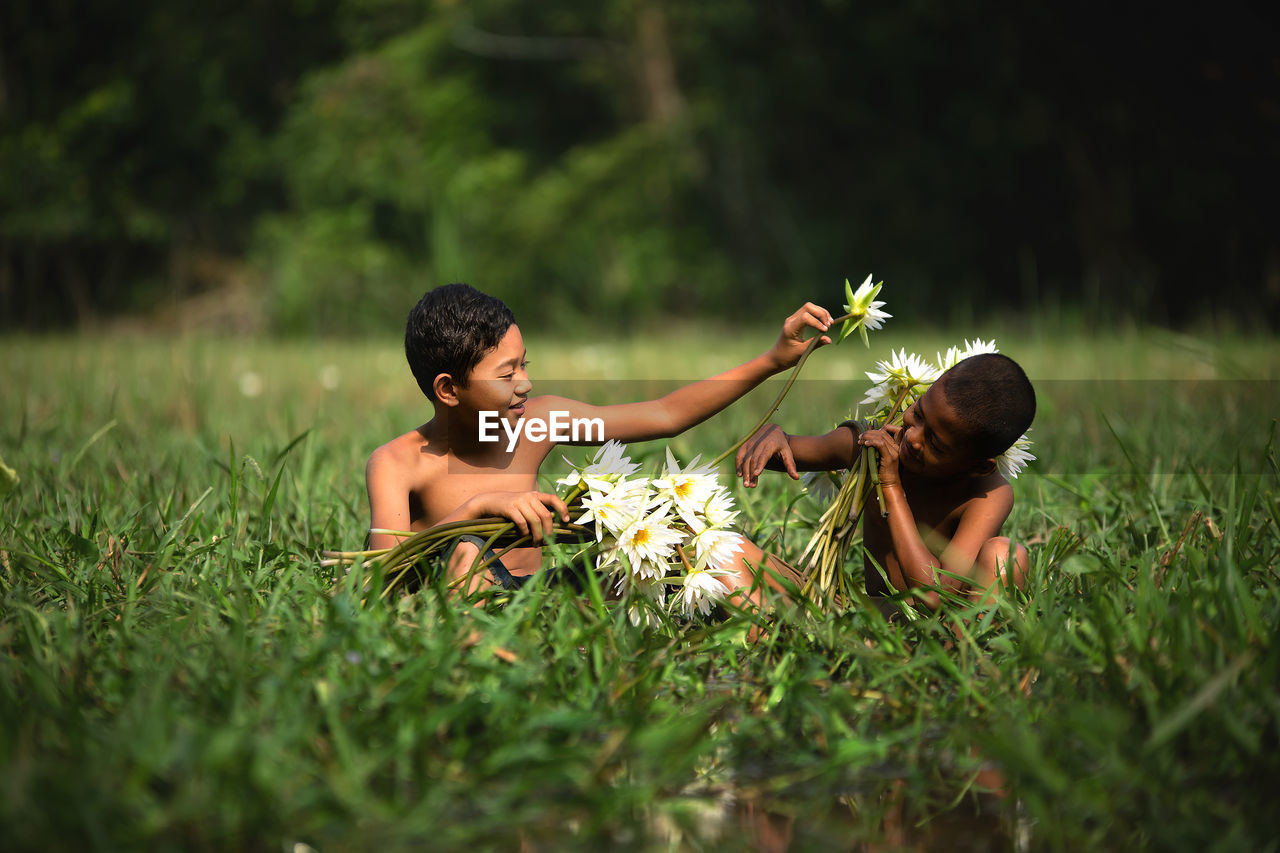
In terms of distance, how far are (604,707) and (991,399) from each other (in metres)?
0.86

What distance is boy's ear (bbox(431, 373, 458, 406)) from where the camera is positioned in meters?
2.09

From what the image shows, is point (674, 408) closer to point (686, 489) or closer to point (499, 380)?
point (686, 489)

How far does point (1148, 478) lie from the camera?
3.16 meters

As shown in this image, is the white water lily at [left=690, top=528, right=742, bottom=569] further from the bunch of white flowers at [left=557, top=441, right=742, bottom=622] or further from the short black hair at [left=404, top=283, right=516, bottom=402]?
the short black hair at [left=404, top=283, right=516, bottom=402]

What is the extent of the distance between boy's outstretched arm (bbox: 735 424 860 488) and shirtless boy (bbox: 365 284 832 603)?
121mm

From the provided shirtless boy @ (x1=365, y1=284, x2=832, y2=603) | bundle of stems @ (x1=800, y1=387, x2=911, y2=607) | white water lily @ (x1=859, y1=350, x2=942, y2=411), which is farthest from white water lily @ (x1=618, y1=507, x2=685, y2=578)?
white water lily @ (x1=859, y1=350, x2=942, y2=411)

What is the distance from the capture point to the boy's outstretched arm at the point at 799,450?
6.98 ft

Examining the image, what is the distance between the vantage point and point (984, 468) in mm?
2168

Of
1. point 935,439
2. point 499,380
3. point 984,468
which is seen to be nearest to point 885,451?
point 935,439

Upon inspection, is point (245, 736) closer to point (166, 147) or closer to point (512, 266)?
point (512, 266)

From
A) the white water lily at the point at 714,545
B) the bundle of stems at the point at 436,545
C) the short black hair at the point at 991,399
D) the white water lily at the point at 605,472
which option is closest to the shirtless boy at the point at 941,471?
the short black hair at the point at 991,399

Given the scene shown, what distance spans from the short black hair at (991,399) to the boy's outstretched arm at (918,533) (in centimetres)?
16

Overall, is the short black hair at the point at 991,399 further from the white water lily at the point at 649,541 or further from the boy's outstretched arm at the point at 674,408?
the white water lily at the point at 649,541

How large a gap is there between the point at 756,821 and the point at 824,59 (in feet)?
43.7
